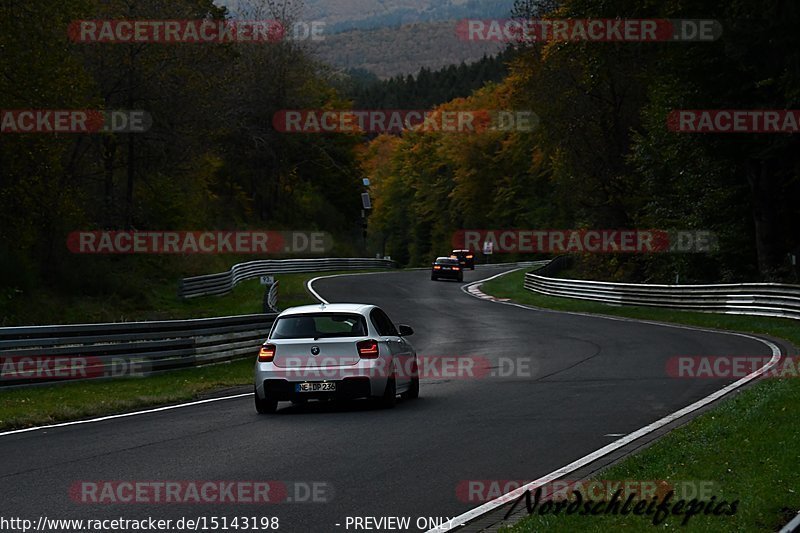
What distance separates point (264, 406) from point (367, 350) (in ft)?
5.16

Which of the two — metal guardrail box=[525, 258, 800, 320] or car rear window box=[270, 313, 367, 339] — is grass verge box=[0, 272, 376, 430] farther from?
metal guardrail box=[525, 258, 800, 320]

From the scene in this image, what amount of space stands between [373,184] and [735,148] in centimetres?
12934

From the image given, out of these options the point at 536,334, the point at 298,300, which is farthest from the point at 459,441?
the point at 298,300

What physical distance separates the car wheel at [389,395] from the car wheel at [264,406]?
4.83ft

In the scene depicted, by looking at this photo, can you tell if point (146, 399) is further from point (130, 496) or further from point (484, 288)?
point (484, 288)

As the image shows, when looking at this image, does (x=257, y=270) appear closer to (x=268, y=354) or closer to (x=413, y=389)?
(x=413, y=389)

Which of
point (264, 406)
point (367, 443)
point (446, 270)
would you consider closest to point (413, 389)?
point (264, 406)

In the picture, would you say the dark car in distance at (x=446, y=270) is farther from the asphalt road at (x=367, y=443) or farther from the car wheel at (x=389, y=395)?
the car wheel at (x=389, y=395)

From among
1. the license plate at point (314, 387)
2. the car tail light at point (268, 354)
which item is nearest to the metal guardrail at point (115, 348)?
the car tail light at point (268, 354)

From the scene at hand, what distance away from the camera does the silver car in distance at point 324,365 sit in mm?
14055

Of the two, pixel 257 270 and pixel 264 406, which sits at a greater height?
pixel 257 270

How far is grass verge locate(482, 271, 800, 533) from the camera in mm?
6957

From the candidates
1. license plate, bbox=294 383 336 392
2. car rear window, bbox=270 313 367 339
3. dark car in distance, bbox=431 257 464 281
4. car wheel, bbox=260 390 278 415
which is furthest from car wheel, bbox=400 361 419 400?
dark car in distance, bbox=431 257 464 281

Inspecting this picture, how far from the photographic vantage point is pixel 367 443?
11.2 m
